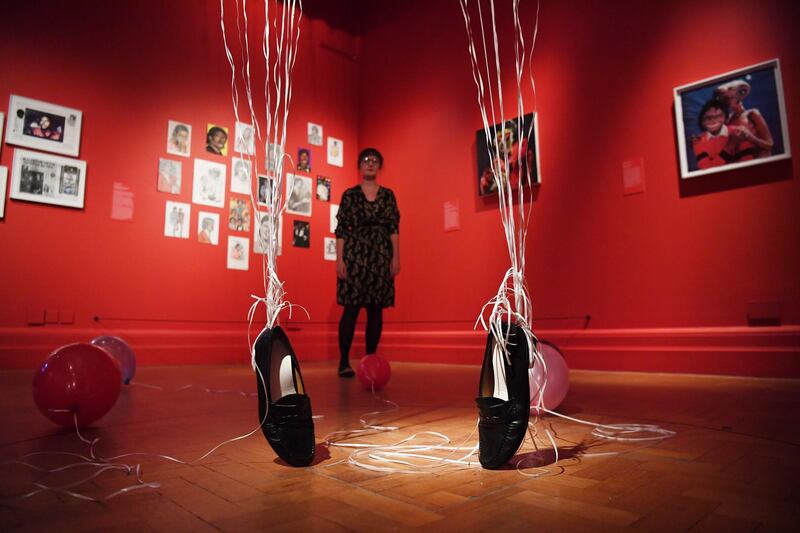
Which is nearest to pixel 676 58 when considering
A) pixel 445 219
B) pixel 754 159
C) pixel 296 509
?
pixel 754 159

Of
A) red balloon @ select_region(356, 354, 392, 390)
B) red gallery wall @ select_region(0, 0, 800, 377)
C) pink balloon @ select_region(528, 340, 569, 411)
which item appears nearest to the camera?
pink balloon @ select_region(528, 340, 569, 411)

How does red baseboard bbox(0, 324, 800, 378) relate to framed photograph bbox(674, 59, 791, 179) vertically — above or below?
below

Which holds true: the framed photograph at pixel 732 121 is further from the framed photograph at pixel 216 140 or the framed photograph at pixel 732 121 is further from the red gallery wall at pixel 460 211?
the framed photograph at pixel 216 140

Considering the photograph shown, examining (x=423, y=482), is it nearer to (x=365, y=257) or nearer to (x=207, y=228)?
(x=365, y=257)

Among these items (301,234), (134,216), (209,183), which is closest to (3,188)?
(134,216)

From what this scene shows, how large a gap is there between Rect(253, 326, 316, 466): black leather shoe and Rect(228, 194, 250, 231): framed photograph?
148 inches

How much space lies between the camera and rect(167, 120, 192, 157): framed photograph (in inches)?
171

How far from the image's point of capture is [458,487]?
948 millimetres

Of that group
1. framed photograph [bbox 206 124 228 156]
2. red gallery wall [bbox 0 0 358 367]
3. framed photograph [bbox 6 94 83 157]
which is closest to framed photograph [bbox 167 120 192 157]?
red gallery wall [bbox 0 0 358 367]

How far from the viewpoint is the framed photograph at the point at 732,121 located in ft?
9.69

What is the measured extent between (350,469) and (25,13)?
174 inches

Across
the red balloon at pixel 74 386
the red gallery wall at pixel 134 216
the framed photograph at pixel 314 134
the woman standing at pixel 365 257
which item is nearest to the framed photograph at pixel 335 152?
the framed photograph at pixel 314 134

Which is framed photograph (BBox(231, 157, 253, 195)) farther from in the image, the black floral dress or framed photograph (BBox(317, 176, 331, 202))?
the black floral dress

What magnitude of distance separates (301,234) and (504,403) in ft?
14.2
